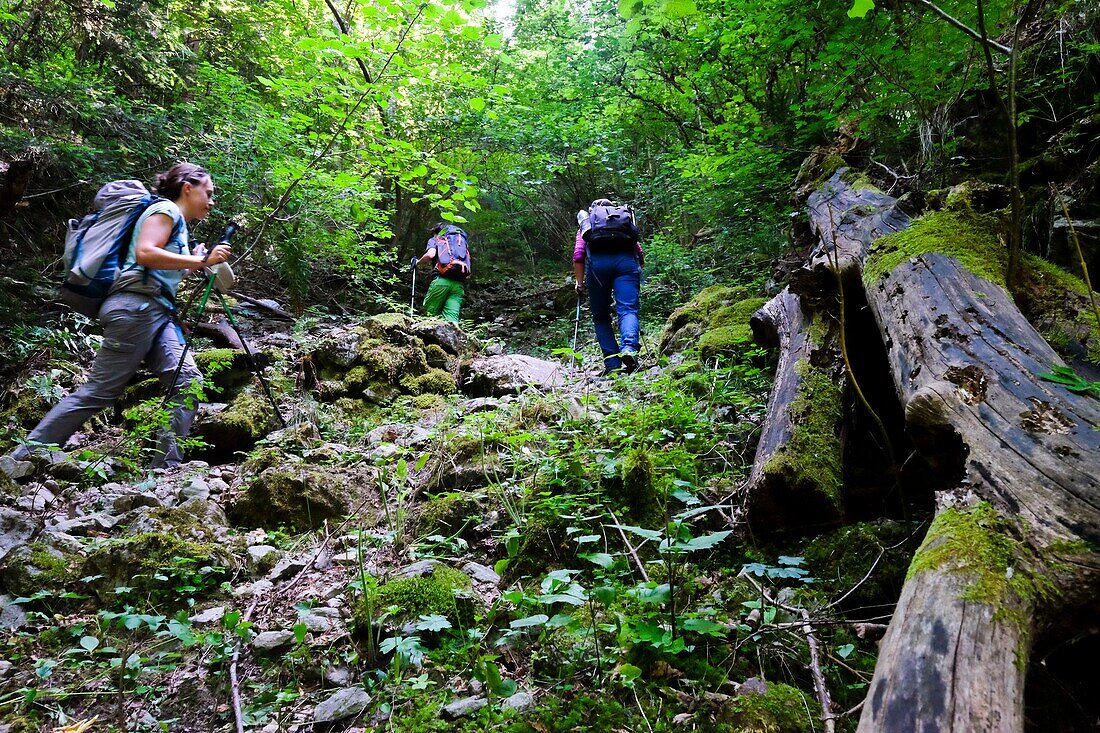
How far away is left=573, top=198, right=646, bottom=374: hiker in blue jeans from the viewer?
6617 mm

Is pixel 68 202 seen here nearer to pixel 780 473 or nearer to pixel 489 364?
pixel 489 364

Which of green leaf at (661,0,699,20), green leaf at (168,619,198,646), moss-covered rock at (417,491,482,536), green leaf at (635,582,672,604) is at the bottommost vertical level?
green leaf at (168,619,198,646)

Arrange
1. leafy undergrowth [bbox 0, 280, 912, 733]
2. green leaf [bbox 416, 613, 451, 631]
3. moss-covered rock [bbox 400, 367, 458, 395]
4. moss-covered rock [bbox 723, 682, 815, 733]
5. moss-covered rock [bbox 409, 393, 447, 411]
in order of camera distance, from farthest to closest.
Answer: moss-covered rock [bbox 400, 367, 458, 395]
moss-covered rock [bbox 409, 393, 447, 411]
green leaf [bbox 416, 613, 451, 631]
leafy undergrowth [bbox 0, 280, 912, 733]
moss-covered rock [bbox 723, 682, 815, 733]

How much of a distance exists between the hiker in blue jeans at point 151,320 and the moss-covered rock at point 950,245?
15.0 ft

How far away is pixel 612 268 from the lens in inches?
267

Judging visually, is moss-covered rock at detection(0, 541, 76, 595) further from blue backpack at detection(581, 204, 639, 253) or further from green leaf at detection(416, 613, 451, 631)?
blue backpack at detection(581, 204, 639, 253)

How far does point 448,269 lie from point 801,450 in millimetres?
7560

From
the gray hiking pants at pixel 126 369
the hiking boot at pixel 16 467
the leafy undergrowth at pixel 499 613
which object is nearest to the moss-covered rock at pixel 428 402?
the gray hiking pants at pixel 126 369

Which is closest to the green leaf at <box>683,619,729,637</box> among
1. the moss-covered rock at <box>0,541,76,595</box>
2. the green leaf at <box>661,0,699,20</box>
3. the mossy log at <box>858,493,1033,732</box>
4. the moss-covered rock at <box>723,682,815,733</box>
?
the moss-covered rock at <box>723,682,815,733</box>

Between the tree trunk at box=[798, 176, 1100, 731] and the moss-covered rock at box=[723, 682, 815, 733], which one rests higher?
the tree trunk at box=[798, 176, 1100, 731]

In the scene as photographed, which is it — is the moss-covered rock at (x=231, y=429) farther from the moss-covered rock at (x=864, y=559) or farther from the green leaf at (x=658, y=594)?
the moss-covered rock at (x=864, y=559)

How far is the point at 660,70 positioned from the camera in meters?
10.4

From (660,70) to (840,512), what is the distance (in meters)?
10.1

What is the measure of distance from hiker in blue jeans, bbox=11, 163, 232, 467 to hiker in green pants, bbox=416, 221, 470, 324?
15.9 ft
